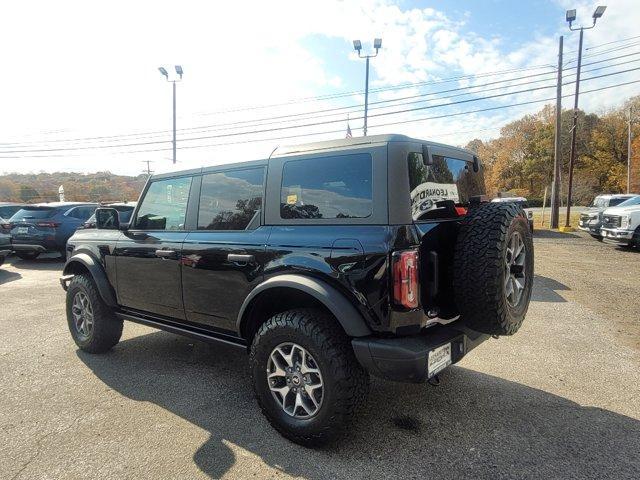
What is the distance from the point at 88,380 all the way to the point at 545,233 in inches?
733

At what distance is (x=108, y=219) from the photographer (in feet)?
14.1

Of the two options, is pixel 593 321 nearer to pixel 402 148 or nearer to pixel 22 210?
pixel 402 148

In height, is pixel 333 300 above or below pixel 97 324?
above

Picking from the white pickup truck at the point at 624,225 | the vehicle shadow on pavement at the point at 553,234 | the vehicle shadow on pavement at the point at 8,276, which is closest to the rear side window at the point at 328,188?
the vehicle shadow on pavement at the point at 8,276

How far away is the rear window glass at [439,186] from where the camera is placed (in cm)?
269

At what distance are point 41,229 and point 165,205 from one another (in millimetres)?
9657

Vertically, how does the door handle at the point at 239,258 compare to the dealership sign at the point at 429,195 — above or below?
below

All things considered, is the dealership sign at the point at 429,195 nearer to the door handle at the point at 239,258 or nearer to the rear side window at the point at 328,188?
the rear side window at the point at 328,188

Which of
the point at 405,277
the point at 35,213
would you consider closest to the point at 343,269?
the point at 405,277

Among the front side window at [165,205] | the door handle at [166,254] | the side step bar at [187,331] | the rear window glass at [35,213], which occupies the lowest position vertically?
the side step bar at [187,331]

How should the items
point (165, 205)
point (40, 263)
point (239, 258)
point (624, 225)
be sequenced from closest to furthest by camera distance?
point (239, 258) → point (165, 205) → point (40, 263) → point (624, 225)

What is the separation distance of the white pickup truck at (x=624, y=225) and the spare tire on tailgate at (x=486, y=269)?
12.2m

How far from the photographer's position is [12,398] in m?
3.51

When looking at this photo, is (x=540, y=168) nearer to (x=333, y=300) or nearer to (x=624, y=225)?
(x=624, y=225)
